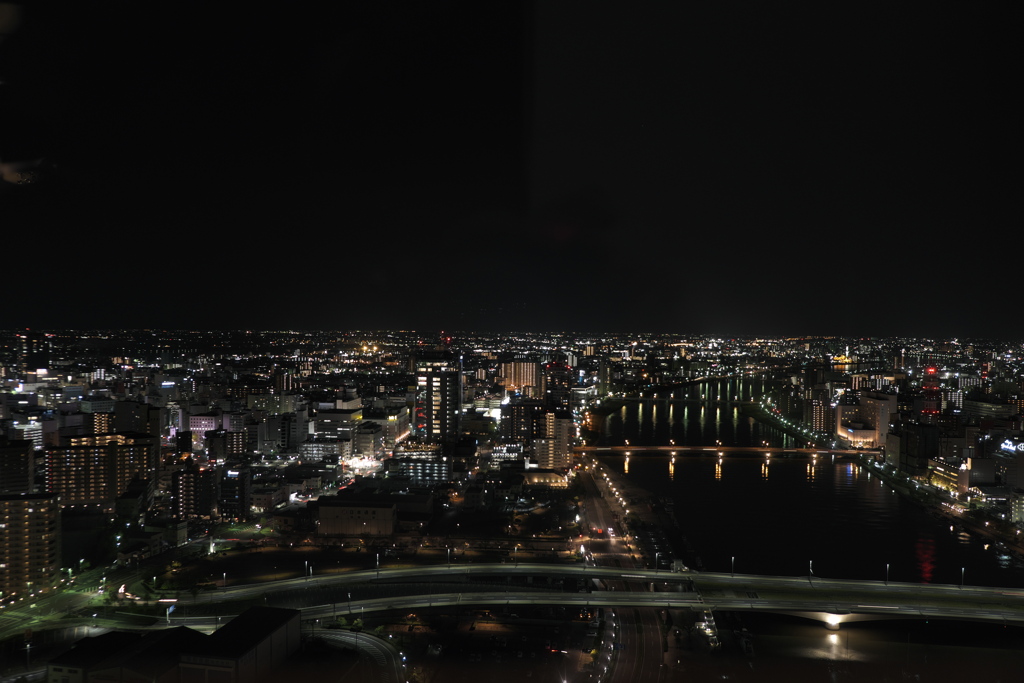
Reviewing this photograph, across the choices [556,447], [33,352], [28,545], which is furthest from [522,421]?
[28,545]

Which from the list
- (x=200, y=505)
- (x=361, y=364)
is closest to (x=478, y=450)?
(x=200, y=505)

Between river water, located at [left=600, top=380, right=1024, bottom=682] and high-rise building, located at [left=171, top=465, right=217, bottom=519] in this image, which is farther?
high-rise building, located at [left=171, top=465, right=217, bottom=519]

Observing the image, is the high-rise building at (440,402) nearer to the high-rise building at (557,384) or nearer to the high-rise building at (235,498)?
the high-rise building at (557,384)

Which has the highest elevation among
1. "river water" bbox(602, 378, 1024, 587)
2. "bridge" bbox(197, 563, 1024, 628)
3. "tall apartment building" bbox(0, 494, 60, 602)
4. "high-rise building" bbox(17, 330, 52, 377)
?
"high-rise building" bbox(17, 330, 52, 377)

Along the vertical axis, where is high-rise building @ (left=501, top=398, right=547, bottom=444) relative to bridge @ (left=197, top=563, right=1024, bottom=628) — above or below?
above

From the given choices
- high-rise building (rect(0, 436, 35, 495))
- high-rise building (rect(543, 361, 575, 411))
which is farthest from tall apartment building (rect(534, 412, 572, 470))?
high-rise building (rect(0, 436, 35, 495))

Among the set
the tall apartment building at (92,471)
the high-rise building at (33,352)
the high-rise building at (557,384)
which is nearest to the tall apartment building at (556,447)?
the high-rise building at (557,384)

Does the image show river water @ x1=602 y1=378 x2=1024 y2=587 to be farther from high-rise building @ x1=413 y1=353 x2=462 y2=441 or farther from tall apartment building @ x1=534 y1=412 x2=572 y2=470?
high-rise building @ x1=413 y1=353 x2=462 y2=441
